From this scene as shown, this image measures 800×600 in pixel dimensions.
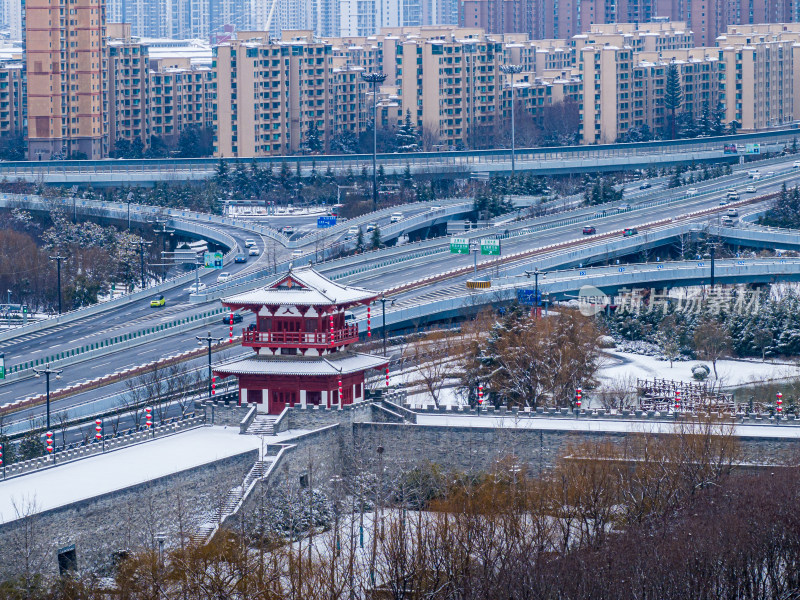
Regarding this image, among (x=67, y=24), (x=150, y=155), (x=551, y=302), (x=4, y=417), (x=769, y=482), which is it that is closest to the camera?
(x=769, y=482)

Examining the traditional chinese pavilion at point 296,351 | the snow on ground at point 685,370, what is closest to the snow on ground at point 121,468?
the traditional chinese pavilion at point 296,351

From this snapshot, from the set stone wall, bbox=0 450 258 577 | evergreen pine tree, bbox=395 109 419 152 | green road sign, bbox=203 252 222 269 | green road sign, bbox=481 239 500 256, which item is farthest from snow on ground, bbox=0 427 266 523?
evergreen pine tree, bbox=395 109 419 152

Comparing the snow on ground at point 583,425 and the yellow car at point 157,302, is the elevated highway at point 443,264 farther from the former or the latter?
the snow on ground at point 583,425

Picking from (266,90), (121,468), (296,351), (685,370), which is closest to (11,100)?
(266,90)

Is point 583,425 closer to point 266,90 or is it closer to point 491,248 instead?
point 491,248

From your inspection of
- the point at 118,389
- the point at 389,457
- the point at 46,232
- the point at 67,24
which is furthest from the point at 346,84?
the point at 389,457

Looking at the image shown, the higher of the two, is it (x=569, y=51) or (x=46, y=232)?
(x=569, y=51)

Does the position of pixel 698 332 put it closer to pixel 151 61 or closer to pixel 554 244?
pixel 554 244
